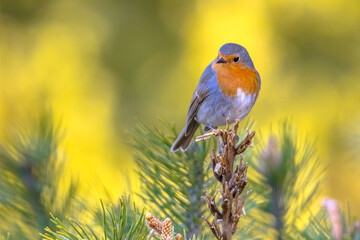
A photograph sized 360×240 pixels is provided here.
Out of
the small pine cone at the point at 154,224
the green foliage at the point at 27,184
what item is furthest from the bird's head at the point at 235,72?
the small pine cone at the point at 154,224

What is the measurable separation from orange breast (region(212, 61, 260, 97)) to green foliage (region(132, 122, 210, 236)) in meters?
0.92

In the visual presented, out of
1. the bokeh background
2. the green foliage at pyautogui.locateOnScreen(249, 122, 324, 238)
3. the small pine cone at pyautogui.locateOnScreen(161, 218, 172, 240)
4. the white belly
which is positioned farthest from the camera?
the bokeh background

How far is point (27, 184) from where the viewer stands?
138 cm

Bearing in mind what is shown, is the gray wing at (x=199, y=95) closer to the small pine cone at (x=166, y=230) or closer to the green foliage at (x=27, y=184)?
the green foliage at (x=27, y=184)

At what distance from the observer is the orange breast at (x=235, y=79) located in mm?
2299

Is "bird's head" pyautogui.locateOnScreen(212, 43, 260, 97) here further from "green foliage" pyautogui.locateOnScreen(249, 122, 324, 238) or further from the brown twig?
the brown twig

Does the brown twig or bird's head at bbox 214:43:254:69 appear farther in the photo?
bird's head at bbox 214:43:254:69

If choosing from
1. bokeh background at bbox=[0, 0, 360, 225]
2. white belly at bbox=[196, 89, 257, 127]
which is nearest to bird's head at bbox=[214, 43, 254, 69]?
white belly at bbox=[196, 89, 257, 127]

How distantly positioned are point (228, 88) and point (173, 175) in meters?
1.03

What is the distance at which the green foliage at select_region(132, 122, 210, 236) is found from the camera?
1340 millimetres

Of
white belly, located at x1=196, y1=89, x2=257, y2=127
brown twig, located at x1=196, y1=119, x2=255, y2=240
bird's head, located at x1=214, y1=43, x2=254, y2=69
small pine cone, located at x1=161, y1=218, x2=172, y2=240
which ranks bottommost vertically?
small pine cone, located at x1=161, y1=218, x2=172, y2=240

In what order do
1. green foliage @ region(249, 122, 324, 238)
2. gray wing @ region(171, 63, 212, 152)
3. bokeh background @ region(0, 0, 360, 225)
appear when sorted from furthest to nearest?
bokeh background @ region(0, 0, 360, 225) → gray wing @ region(171, 63, 212, 152) → green foliage @ region(249, 122, 324, 238)

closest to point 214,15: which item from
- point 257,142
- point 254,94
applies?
point 254,94

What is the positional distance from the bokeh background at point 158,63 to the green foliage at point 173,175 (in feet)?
5.06
